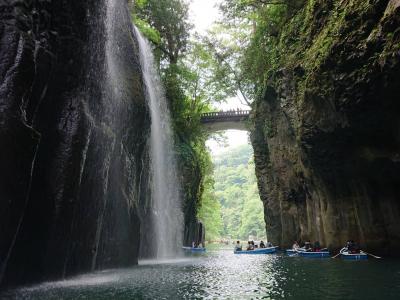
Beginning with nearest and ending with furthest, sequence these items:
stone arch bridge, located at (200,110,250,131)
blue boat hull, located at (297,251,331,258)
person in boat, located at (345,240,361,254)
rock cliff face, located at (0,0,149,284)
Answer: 1. rock cliff face, located at (0,0,149,284)
2. person in boat, located at (345,240,361,254)
3. blue boat hull, located at (297,251,331,258)
4. stone arch bridge, located at (200,110,250,131)

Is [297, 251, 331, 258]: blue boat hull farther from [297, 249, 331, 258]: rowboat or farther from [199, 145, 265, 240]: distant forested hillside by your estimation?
[199, 145, 265, 240]: distant forested hillside

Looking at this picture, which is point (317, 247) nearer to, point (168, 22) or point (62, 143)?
point (62, 143)

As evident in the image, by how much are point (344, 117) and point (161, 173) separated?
14433 mm

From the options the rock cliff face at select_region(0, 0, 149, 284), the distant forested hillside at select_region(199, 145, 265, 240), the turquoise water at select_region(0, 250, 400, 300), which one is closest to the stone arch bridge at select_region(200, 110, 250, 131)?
the distant forested hillside at select_region(199, 145, 265, 240)

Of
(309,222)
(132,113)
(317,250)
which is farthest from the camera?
(309,222)

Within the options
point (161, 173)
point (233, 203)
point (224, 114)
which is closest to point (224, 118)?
point (224, 114)

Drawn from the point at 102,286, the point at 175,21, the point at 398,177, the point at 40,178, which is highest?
the point at 175,21

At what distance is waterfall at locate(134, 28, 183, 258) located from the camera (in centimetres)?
2477

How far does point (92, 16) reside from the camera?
14477mm

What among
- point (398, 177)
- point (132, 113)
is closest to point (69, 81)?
point (132, 113)

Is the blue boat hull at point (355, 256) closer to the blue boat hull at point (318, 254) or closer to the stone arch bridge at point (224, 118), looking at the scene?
the blue boat hull at point (318, 254)

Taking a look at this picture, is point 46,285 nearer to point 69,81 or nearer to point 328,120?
point 69,81

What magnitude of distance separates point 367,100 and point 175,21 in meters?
21.9

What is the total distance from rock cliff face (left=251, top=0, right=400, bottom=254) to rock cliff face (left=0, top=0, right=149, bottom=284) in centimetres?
1048
